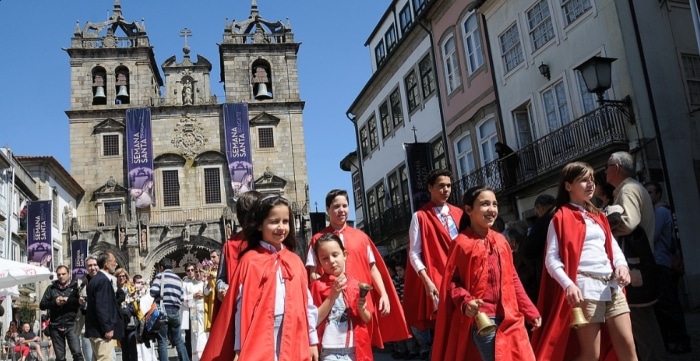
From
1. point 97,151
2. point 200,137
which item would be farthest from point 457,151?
point 97,151

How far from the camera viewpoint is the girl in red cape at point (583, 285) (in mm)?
4438

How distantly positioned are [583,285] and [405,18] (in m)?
22.9

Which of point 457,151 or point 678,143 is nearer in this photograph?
point 678,143

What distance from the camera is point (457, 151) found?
21406 mm

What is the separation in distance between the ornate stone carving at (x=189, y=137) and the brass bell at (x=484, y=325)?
4200cm

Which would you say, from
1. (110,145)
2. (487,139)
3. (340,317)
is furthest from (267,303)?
(110,145)

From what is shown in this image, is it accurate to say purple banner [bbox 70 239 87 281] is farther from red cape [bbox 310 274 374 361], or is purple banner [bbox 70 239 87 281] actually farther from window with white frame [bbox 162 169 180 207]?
red cape [bbox 310 274 374 361]

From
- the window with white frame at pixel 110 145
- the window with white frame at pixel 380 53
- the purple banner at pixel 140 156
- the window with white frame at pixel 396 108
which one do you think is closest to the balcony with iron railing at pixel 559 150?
the window with white frame at pixel 396 108

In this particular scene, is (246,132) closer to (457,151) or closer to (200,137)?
(200,137)

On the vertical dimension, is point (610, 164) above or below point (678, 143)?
below

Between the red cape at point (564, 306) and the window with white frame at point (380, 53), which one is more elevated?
the window with white frame at point (380, 53)

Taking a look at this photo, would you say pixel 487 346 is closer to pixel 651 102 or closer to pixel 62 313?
pixel 62 313

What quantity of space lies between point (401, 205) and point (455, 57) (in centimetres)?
646

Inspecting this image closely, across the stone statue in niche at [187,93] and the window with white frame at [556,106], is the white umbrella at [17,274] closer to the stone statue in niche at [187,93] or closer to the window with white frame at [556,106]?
the window with white frame at [556,106]
